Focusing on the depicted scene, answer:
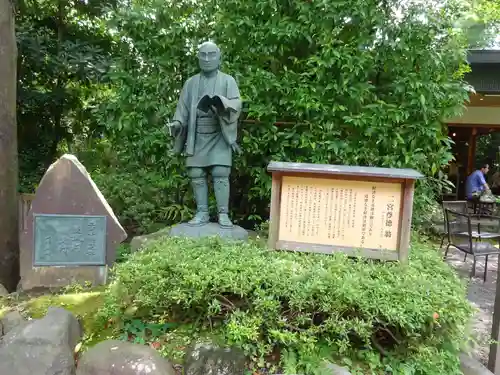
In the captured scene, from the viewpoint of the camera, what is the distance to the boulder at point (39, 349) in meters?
2.69

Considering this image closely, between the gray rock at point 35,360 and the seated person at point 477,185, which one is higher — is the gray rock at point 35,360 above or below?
below

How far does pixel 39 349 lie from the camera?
8.98 ft

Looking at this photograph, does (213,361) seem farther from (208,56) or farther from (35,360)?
(208,56)

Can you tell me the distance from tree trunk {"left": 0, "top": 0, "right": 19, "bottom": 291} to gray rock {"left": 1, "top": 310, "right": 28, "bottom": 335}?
161cm

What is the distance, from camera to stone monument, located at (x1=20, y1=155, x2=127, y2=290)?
3887 mm

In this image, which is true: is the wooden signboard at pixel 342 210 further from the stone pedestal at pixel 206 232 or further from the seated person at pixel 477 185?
the seated person at pixel 477 185

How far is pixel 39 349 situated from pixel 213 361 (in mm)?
1226

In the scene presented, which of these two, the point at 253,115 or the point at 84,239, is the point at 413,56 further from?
Answer: the point at 84,239

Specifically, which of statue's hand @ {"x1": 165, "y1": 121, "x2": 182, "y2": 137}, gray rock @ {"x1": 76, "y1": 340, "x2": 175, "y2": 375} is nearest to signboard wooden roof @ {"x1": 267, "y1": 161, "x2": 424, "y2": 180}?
statue's hand @ {"x1": 165, "y1": 121, "x2": 182, "y2": 137}

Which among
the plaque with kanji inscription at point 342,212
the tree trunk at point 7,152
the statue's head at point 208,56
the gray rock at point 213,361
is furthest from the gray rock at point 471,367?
the tree trunk at point 7,152

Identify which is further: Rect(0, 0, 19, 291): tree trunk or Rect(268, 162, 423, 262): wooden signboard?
Rect(0, 0, 19, 291): tree trunk

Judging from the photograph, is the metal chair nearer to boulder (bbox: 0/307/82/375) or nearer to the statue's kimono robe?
the statue's kimono robe

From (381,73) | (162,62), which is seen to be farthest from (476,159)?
(162,62)

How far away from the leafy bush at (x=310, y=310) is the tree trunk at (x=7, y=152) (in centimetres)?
238
